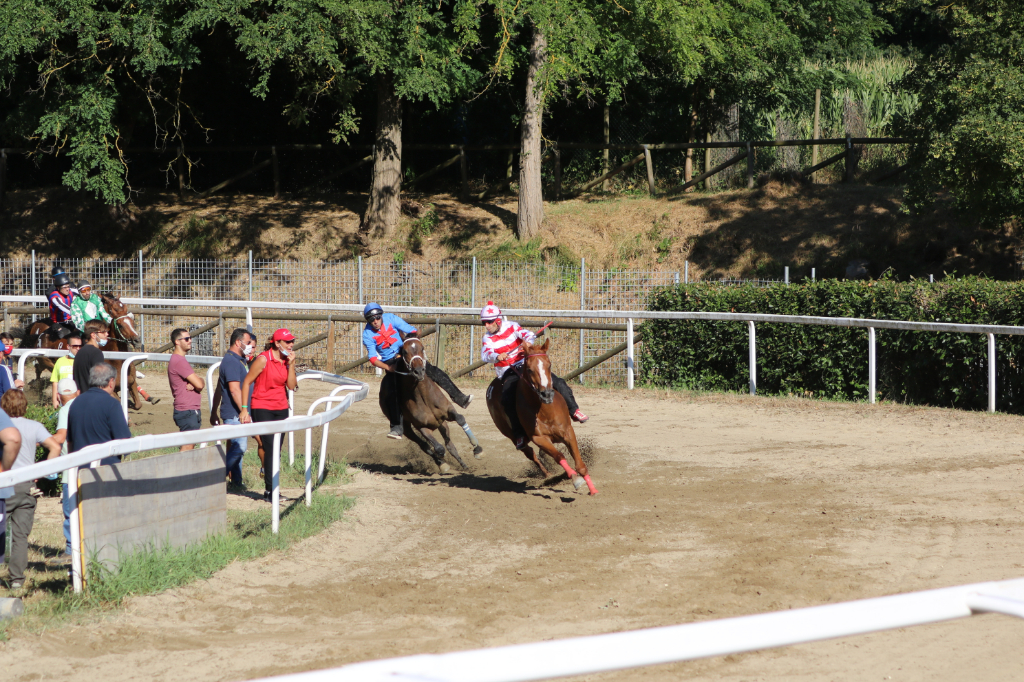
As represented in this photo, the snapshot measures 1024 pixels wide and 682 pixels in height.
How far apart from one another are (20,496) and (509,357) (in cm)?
497

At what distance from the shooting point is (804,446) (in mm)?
11617

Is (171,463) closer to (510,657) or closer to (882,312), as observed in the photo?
(510,657)

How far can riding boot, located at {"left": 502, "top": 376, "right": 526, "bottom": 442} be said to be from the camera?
10180 mm

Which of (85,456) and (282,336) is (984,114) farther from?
(85,456)

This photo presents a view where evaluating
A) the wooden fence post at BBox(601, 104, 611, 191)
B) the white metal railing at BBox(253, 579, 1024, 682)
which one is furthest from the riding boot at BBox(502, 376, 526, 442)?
the wooden fence post at BBox(601, 104, 611, 191)

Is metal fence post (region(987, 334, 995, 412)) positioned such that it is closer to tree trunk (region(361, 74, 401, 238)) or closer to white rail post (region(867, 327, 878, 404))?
white rail post (region(867, 327, 878, 404))

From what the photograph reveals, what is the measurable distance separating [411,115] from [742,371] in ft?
65.5

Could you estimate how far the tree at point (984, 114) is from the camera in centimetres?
1777

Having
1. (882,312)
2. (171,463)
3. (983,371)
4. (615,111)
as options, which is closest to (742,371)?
(882,312)

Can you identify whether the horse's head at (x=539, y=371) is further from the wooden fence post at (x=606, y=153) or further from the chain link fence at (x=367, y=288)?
the wooden fence post at (x=606, y=153)

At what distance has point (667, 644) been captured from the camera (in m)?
2.23

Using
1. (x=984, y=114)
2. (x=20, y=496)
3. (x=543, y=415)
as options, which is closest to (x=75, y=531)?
(x=20, y=496)

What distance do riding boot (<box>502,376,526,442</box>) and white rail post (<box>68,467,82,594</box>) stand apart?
187 inches

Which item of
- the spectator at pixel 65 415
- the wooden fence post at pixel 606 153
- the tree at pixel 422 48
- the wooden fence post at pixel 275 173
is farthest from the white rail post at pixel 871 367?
the wooden fence post at pixel 275 173
